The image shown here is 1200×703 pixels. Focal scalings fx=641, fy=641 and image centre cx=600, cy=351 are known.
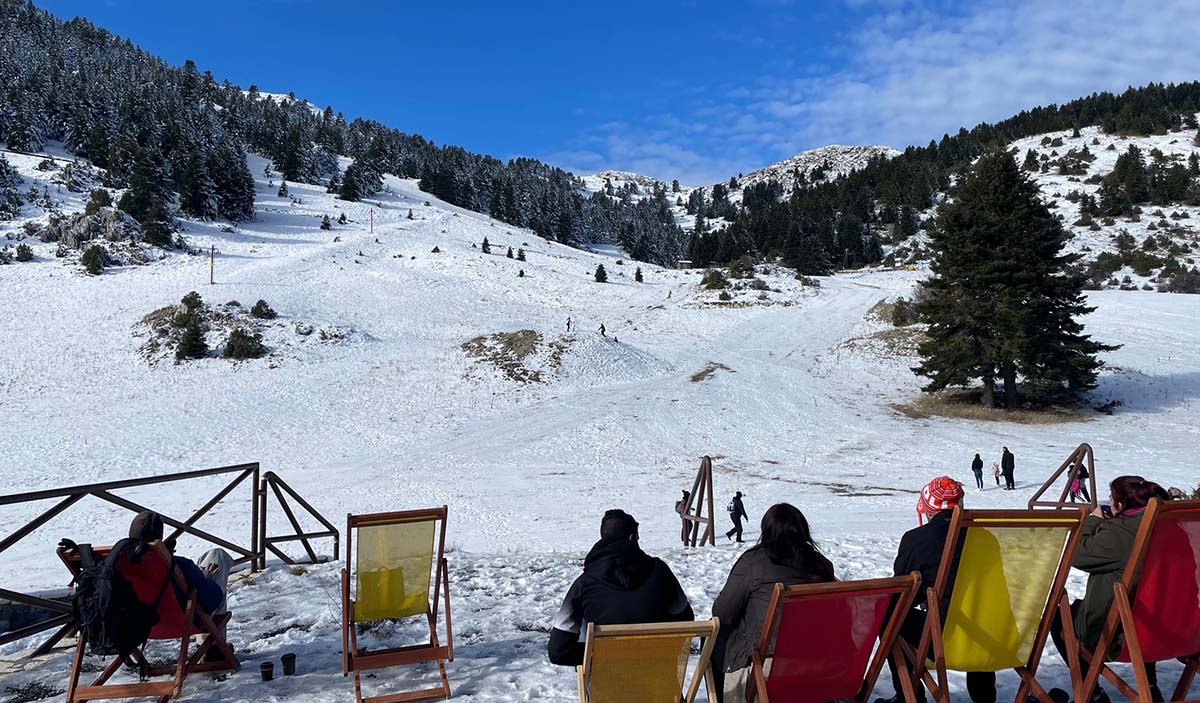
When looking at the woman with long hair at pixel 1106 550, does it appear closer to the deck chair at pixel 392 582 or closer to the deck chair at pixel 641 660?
the deck chair at pixel 641 660

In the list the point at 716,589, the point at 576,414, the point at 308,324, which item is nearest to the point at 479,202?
the point at 308,324

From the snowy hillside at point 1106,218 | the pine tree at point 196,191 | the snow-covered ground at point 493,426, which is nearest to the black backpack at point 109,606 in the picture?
the snow-covered ground at point 493,426

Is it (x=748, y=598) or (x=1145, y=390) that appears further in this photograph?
(x=1145, y=390)

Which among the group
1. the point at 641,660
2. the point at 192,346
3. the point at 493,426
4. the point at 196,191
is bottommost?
the point at 493,426

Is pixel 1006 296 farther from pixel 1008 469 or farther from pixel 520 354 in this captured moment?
pixel 520 354

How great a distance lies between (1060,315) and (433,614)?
28.7m

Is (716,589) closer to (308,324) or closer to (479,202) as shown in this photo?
(308,324)

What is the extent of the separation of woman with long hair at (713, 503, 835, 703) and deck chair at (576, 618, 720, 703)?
0.31 metres

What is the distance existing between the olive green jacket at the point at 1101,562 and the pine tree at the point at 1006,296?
80.7 feet

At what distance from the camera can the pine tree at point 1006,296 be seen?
988 inches

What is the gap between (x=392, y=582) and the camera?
15.6 feet


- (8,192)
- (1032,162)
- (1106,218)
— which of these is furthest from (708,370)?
(1032,162)

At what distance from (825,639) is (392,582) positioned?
3.11 m

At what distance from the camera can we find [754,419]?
2462 centimetres
